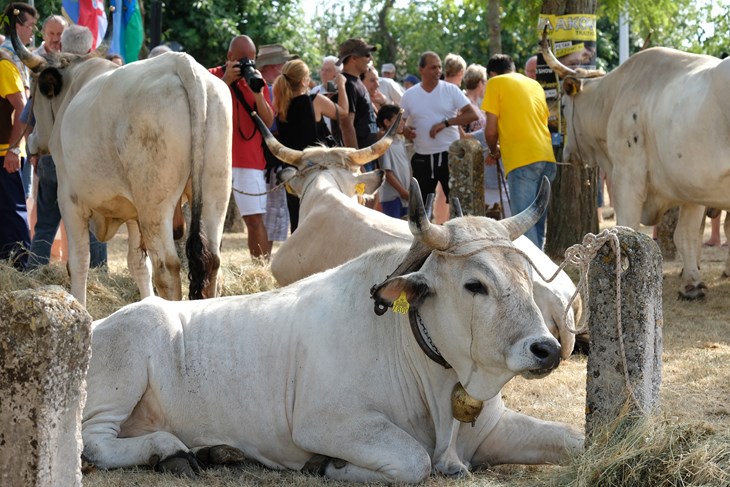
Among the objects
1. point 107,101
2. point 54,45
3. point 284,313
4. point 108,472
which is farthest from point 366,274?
point 54,45

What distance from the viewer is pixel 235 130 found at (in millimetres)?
9867

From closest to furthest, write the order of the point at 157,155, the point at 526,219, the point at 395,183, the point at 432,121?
the point at 526,219, the point at 157,155, the point at 432,121, the point at 395,183

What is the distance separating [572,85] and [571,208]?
184 centimetres

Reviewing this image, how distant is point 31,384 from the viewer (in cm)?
323

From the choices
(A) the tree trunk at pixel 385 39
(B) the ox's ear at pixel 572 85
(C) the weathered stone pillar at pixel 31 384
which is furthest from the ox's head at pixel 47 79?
(A) the tree trunk at pixel 385 39

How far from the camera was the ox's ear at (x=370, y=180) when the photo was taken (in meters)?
8.26

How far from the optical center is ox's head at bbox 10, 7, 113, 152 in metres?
8.43

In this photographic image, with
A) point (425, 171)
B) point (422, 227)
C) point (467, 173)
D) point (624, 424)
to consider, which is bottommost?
point (425, 171)

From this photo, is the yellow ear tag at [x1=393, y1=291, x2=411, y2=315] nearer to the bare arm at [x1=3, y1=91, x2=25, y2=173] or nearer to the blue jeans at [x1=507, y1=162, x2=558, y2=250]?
the blue jeans at [x1=507, y1=162, x2=558, y2=250]

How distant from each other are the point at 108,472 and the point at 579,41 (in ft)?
25.9

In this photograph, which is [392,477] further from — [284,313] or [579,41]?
[579,41]

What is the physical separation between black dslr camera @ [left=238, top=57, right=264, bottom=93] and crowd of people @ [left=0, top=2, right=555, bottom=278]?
11 mm

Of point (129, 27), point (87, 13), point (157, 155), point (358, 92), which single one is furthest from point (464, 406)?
point (129, 27)

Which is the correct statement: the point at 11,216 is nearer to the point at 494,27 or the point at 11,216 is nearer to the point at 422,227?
the point at 422,227
